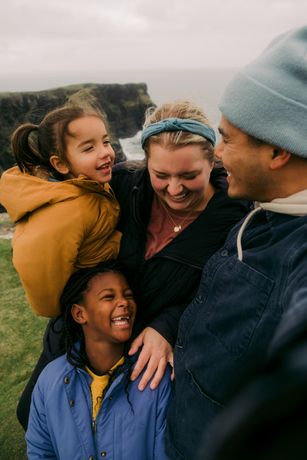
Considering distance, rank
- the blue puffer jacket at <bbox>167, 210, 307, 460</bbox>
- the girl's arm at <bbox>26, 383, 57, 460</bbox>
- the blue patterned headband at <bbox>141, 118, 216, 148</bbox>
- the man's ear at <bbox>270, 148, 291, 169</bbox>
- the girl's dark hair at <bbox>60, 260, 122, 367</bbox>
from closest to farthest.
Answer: the blue puffer jacket at <bbox>167, 210, 307, 460</bbox>
the man's ear at <bbox>270, 148, 291, 169</bbox>
the blue patterned headband at <bbox>141, 118, 216, 148</bbox>
the girl's arm at <bbox>26, 383, 57, 460</bbox>
the girl's dark hair at <bbox>60, 260, 122, 367</bbox>

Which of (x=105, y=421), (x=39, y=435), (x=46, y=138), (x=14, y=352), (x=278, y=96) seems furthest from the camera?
(x=14, y=352)

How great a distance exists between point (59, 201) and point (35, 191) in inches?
7.8

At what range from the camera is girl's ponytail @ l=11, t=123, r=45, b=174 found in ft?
10.2

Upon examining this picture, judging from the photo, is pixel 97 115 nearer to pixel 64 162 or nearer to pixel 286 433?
pixel 64 162

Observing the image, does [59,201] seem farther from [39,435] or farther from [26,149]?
[39,435]

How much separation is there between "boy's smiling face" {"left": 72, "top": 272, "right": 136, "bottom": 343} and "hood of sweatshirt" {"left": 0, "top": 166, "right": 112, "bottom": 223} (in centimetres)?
68

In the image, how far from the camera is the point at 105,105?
231ft

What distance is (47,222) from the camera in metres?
2.80

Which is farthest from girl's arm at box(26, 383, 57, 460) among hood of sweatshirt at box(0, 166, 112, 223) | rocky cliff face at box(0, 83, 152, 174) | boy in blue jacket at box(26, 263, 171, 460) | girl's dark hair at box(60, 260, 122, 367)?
rocky cliff face at box(0, 83, 152, 174)

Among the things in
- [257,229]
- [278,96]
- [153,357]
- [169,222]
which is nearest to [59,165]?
[169,222]

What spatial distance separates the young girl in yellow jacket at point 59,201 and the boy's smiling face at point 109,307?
20 centimetres

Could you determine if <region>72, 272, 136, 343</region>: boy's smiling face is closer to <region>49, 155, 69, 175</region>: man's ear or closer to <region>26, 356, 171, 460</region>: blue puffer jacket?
<region>26, 356, 171, 460</region>: blue puffer jacket

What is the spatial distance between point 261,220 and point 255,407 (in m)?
1.69

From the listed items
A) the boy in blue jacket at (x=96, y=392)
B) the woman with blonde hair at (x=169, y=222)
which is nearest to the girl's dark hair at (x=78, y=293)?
the boy in blue jacket at (x=96, y=392)
